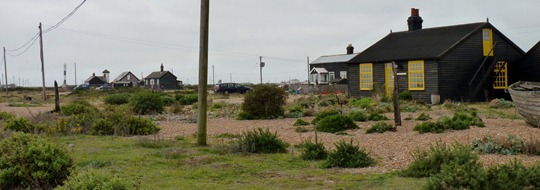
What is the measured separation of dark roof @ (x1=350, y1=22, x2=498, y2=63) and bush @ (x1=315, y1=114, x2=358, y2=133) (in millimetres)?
16333

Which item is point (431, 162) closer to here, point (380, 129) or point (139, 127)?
point (380, 129)

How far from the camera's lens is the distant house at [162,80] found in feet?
318

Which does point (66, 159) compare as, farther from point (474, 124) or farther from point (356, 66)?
point (356, 66)

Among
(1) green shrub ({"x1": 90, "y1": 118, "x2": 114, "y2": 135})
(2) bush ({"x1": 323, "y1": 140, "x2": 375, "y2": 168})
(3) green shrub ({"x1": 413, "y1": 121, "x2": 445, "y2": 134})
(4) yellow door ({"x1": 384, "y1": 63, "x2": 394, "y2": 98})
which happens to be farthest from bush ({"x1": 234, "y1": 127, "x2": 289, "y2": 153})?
(4) yellow door ({"x1": 384, "y1": 63, "x2": 394, "y2": 98})

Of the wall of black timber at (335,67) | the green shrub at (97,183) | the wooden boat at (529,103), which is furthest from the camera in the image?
the wall of black timber at (335,67)

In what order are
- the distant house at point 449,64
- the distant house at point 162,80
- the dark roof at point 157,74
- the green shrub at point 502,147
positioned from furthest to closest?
the dark roof at point 157,74 → the distant house at point 162,80 → the distant house at point 449,64 → the green shrub at point 502,147

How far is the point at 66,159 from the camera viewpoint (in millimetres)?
8727

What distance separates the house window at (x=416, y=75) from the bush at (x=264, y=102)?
507 inches

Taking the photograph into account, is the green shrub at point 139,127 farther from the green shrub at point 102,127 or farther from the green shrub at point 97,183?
the green shrub at point 97,183

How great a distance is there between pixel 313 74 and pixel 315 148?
6249 centimetres

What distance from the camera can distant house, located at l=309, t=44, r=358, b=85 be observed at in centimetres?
6869

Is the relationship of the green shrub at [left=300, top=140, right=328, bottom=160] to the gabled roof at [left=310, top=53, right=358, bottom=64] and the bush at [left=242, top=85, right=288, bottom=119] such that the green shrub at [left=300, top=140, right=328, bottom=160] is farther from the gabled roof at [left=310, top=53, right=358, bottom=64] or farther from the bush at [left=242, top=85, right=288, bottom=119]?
the gabled roof at [left=310, top=53, right=358, bottom=64]

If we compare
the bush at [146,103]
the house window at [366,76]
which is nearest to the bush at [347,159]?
the bush at [146,103]

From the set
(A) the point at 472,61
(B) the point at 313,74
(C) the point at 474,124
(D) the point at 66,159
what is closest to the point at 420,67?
(A) the point at 472,61
